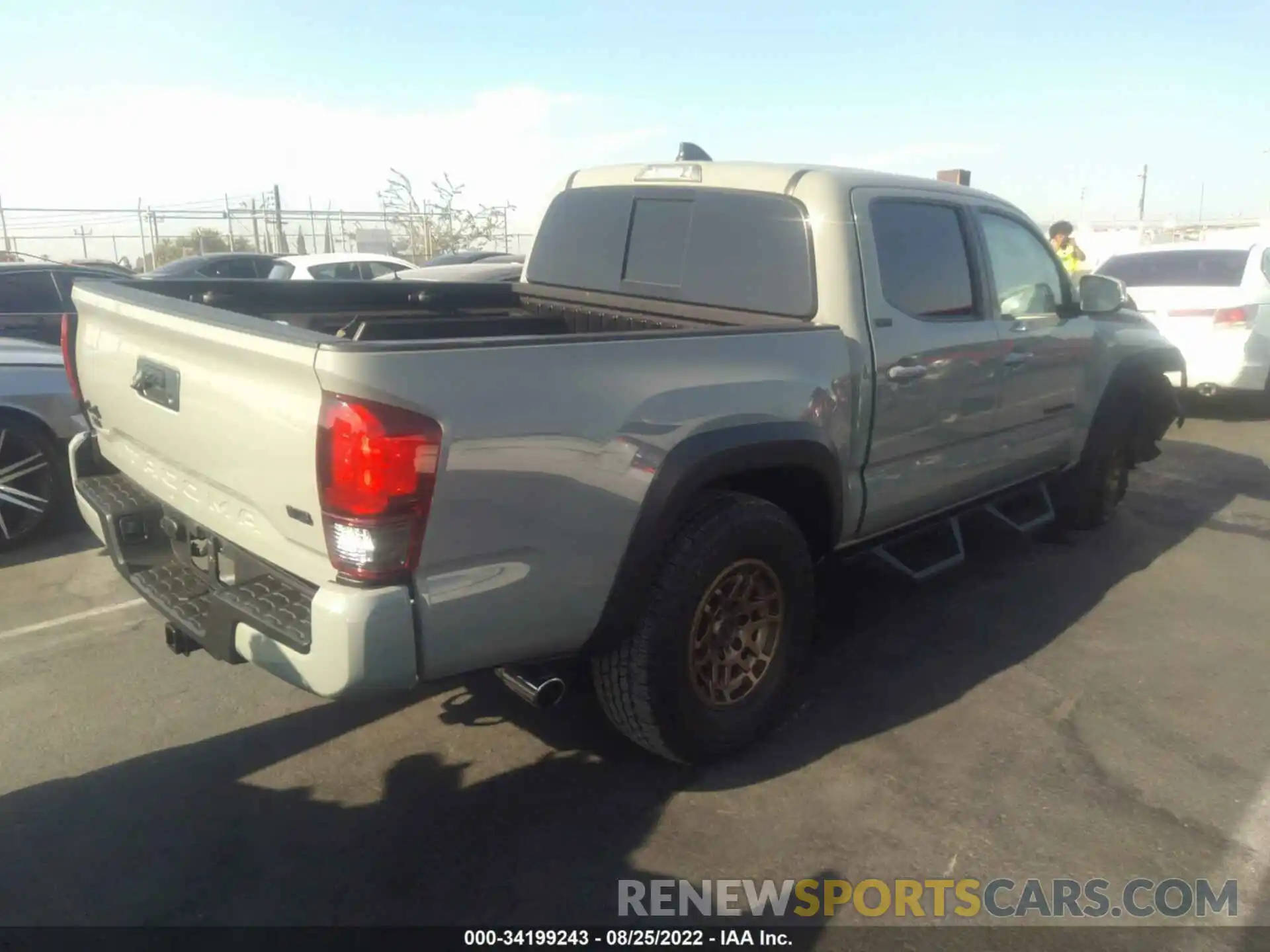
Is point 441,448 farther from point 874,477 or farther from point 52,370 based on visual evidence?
point 52,370

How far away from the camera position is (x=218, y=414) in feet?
8.52

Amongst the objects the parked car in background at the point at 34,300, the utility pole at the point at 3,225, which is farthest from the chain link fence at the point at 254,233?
the parked car in background at the point at 34,300

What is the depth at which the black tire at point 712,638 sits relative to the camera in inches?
116

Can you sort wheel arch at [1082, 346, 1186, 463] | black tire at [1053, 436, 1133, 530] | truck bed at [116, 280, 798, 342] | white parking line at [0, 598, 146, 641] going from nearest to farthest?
truck bed at [116, 280, 798, 342] → white parking line at [0, 598, 146, 641] → wheel arch at [1082, 346, 1186, 463] → black tire at [1053, 436, 1133, 530]

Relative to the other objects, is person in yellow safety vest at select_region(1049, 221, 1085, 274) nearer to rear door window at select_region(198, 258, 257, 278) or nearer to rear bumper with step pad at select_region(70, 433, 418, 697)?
rear bumper with step pad at select_region(70, 433, 418, 697)

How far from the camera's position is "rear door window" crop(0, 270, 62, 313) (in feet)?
25.6

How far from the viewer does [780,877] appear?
273 cm

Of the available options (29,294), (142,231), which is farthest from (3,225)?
(29,294)

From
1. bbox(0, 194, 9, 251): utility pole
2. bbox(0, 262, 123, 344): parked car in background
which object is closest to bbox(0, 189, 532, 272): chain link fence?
bbox(0, 194, 9, 251): utility pole

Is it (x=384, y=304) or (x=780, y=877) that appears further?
(x=384, y=304)

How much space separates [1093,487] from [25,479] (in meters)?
5.91

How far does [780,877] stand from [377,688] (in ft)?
4.17

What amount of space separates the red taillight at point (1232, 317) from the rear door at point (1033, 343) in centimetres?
Result: 459

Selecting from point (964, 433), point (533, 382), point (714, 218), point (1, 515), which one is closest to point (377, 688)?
point (533, 382)
